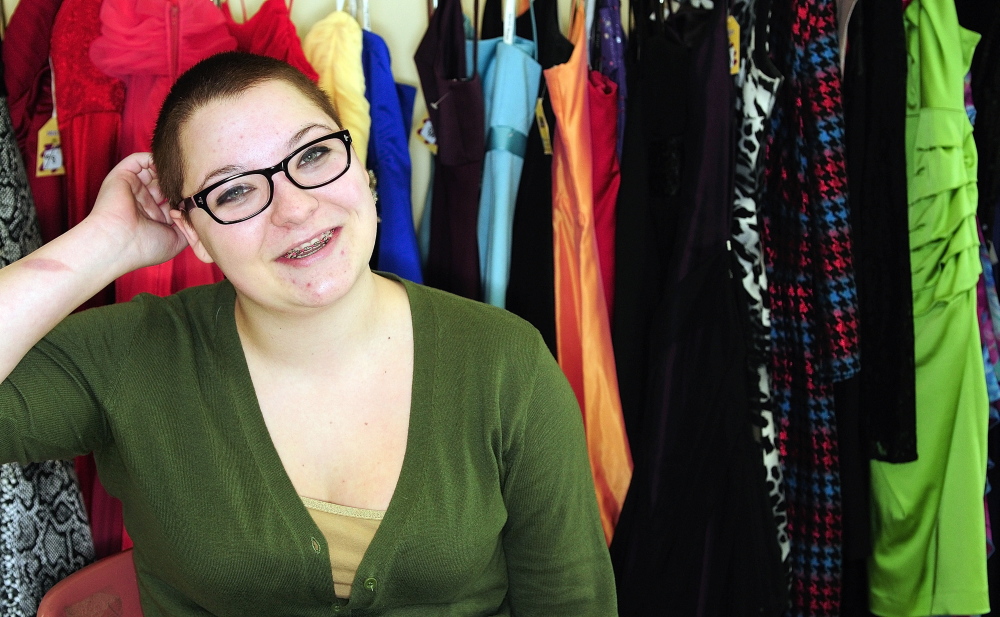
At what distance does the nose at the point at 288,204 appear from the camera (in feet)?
3.51

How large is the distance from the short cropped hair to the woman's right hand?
64mm

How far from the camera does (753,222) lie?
5.17ft

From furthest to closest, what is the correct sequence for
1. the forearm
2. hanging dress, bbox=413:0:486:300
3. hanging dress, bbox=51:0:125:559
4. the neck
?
hanging dress, bbox=413:0:486:300
hanging dress, bbox=51:0:125:559
the neck
the forearm

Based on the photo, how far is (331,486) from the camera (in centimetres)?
120

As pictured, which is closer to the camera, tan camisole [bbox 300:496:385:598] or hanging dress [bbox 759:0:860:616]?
tan camisole [bbox 300:496:385:598]

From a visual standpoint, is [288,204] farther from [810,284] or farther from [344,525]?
[810,284]

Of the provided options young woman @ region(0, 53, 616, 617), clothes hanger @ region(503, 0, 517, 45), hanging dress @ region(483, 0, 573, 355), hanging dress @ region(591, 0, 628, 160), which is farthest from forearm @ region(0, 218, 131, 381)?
hanging dress @ region(591, 0, 628, 160)

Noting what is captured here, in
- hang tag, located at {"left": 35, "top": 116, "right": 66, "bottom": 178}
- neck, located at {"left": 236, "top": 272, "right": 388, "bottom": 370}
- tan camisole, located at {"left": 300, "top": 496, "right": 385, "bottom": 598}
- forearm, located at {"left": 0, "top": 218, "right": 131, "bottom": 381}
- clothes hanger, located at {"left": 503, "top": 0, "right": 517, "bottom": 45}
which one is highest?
clothes hanger, located at {"left": 503, "top": 0, "right": 517, "bottom": 45}

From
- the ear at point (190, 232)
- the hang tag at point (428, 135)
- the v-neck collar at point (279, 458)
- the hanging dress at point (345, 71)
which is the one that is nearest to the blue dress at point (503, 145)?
the hang tag at point (428, 135)

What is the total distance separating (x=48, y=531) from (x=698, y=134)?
1.33 m

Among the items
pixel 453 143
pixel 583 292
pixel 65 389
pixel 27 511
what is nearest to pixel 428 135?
pixel 453 143

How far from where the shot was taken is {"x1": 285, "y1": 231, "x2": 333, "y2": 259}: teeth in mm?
1087

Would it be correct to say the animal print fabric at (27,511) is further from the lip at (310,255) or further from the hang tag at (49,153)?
the lip at (310,255)

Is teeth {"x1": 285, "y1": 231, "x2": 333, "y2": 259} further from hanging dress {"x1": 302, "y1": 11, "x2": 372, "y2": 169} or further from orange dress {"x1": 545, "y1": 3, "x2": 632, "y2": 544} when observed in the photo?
orange dress {"x1": 545, "y1": 3, "x2": 632, "y2": 544}
